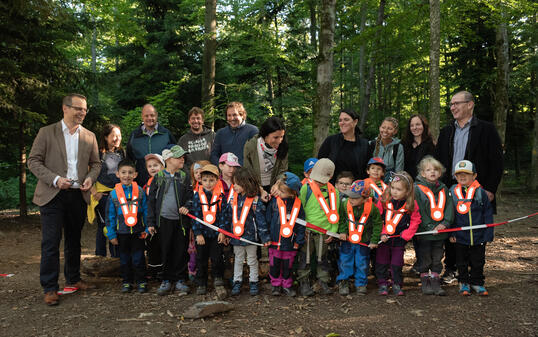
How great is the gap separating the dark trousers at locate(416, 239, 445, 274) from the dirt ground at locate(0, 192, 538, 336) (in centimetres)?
36

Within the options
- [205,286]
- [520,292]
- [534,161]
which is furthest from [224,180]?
[534,161]

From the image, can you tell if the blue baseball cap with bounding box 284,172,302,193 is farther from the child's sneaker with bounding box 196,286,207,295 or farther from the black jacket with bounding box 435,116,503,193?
the black jacket with bounding box 435,116,503,193

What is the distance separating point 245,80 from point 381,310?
47.1 feet

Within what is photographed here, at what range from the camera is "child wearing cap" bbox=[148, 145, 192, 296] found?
4.96 meters

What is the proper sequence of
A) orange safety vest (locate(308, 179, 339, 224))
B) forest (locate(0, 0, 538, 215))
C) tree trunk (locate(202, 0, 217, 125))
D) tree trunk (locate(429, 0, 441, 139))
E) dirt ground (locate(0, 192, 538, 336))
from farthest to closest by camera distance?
tree trunk (locate(202, 0, 217, 125)) < forest (locate(0, 0, 538, 215)) < tree trunk (locate(429, 0, 441, 139)) < orange safety vest (locate(308, 179, 339, 224)) < dirt ground (locate(0, 192, 538, 336))

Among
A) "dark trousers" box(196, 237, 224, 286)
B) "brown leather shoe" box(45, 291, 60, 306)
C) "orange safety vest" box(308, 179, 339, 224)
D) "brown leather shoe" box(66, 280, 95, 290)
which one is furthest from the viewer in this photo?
"brown leather shoe" box(66, 280, 95, 290)

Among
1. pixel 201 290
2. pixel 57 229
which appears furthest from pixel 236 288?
pixel 57 229

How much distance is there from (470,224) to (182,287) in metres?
3.91

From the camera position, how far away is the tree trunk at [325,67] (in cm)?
792

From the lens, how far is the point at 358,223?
15.6 ft

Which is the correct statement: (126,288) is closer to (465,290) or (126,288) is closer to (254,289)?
(254,289)

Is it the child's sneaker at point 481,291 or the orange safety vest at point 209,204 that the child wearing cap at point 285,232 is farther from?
the child's sneaker at point 481,291

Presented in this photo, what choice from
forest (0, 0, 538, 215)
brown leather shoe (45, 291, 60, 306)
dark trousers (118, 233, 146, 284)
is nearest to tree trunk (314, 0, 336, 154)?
forest (0, 0, 538, 215)

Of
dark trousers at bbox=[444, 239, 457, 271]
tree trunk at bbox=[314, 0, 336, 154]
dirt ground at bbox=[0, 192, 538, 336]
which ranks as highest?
tree trunk at bbox=[314, 0, 336, 154]
